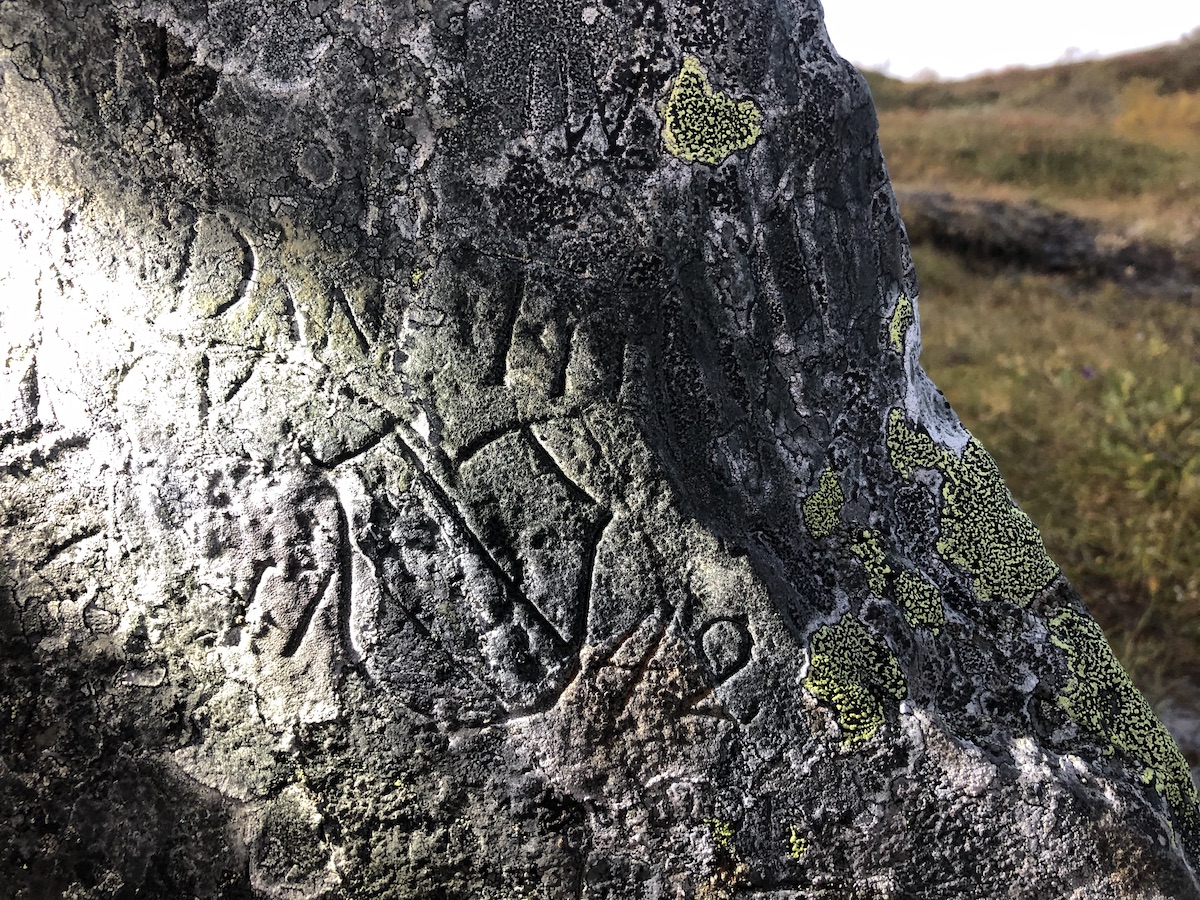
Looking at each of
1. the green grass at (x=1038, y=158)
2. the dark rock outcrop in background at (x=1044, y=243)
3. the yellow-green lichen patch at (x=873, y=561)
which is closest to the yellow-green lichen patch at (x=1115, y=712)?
the yellow-green lichen patch at (x=873, y=561)

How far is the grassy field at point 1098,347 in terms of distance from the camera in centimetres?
390

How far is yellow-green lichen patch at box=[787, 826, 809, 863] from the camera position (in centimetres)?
160

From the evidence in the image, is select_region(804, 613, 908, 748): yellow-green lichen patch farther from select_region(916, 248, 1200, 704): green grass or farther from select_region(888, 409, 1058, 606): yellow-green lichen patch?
select_region(916, 248, 1200, 704): green grass

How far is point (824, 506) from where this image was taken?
181 cm

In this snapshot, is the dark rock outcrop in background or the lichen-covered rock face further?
the dark rock outcrop in background

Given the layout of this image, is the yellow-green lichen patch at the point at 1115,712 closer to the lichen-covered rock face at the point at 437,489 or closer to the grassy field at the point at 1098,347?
the lichen-covered rock face at the point at 437,489

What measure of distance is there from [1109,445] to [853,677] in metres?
3.48

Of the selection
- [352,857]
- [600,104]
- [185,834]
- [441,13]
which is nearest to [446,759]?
[352,857]

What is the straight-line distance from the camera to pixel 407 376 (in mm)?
1582

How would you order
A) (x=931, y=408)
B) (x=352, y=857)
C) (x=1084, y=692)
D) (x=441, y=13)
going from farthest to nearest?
1. (x=931, y=408)
2. (x=1084, y=692)
3. (x=352, y=857)
4. (x=441, y=13)

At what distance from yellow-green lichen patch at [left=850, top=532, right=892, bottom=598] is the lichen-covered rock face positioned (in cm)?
14

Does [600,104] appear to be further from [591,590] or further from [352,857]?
[352,857]

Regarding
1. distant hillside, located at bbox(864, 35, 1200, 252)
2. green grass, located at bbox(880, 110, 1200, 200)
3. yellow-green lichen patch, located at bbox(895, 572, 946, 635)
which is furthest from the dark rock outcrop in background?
yellow-green lichen patch, located at bbox(895, 572, 946, 635)

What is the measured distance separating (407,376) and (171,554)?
514 mm
